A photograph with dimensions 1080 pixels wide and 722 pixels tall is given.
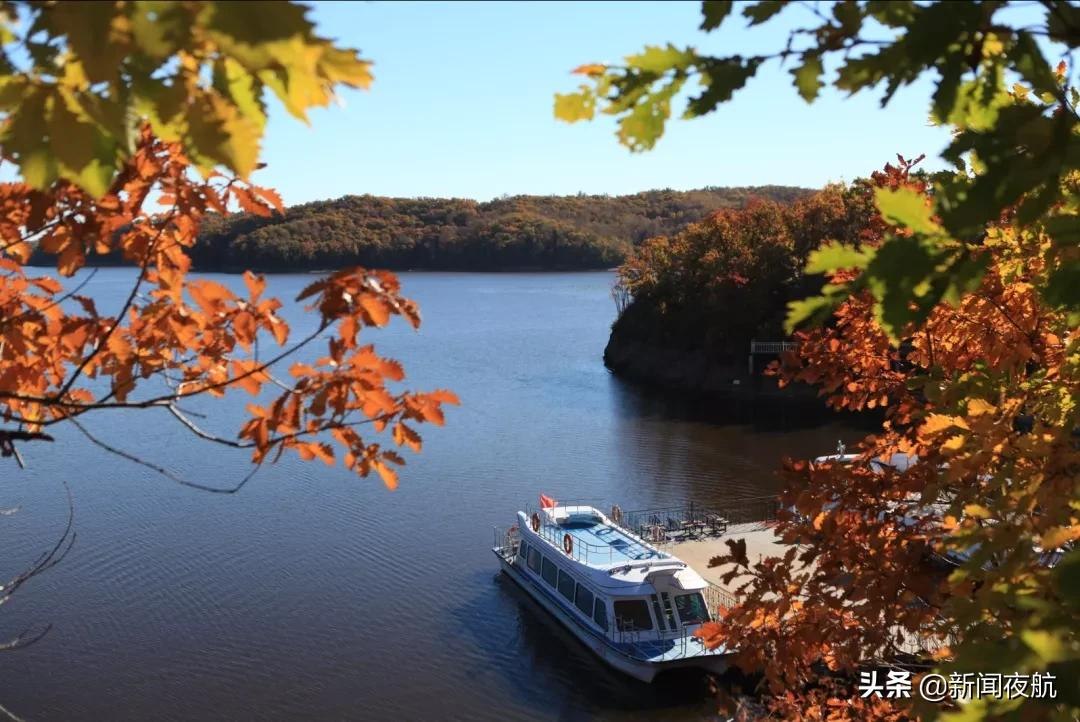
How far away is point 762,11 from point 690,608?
50.8ft

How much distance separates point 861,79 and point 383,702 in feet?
49.5

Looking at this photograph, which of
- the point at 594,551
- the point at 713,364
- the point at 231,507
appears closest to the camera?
the point at 594,551

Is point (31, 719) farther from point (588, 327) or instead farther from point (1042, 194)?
point (588, 327)

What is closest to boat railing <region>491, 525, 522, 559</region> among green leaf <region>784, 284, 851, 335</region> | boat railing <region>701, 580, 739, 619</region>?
boat railing <region>701, 580, 739, 619</region>

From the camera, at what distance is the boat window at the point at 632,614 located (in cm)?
1641

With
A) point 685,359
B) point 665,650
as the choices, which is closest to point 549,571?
point 665,650

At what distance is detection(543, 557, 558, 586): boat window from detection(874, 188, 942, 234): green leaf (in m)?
17.4

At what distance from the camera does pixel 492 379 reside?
142 ft

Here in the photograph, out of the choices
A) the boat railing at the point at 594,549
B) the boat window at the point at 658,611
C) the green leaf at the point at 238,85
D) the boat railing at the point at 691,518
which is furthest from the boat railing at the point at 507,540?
the green leaf at the point at 238,85

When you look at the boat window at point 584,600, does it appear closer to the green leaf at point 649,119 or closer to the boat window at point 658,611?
the boat window at point 658,611

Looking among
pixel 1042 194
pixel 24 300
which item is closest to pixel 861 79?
pixel 1042 194

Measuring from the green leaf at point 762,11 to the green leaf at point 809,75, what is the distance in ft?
0.42

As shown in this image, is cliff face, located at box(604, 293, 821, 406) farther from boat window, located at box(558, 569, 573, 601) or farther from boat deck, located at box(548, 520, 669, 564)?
boat window, located at box(558, 569, 573, 601)

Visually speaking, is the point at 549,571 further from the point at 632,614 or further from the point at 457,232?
the point at 457,232
